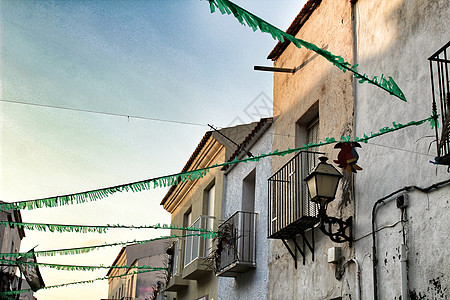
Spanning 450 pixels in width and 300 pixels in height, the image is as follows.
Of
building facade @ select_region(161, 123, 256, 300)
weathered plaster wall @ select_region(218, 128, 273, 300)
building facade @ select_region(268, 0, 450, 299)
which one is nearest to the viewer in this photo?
building facade @ select_region(268, 0, 450, 299)

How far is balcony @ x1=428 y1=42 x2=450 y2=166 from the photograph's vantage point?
5188 mm

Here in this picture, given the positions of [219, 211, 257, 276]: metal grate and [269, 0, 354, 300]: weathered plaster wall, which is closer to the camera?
[269, 0, 354, 300]: weathered plaster wall

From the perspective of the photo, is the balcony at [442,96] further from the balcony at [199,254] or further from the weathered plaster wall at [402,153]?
the balcony at [199,254]

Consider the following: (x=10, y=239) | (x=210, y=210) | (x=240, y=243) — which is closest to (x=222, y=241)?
(x=240, y=243)

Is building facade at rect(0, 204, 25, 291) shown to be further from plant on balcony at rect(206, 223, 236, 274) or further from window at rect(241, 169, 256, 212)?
window at rect(241, 169, 256, 212)

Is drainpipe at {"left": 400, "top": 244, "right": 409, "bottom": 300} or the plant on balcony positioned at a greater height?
the plant on balcony

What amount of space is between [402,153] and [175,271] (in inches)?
437

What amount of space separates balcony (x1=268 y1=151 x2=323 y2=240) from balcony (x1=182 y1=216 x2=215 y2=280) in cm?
381

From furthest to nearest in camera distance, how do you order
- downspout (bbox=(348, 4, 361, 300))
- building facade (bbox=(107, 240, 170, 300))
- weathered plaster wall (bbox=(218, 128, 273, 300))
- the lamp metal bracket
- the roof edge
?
building facade (bbox=(107, 240, 170, 300)) → weathered plaster wall (bbox=(218, 128, 273, 300)) → the roof edge → the lamp metal bracket → downspout (bbox=(348, 4, 361, 300))

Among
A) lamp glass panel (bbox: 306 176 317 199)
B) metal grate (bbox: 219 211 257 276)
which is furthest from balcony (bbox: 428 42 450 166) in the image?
metal grate (bbox: 219 211 257 276)

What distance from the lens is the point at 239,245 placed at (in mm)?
11102

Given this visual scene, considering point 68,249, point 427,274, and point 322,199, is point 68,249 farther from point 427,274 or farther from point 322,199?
point 427,274

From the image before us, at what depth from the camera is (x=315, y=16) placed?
9578 millimetres

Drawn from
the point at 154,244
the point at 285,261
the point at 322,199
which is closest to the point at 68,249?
the point at 285,261
